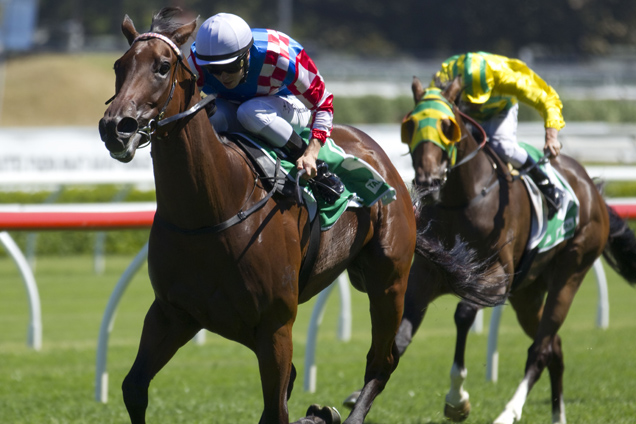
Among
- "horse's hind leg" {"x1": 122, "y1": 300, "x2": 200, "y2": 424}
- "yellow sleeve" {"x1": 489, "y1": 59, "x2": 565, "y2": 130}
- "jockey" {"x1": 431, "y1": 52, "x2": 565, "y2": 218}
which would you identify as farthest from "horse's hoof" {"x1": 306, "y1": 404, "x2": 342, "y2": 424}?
"yellow sleeve" {"x1": 489, "y1": 59, "x2": 565, "y2": 130}

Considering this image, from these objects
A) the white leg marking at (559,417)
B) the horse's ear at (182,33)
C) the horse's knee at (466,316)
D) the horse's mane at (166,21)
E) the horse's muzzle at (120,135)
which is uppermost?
the horse's mane at (166,21)

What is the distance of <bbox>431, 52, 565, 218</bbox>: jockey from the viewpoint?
495 centimetres

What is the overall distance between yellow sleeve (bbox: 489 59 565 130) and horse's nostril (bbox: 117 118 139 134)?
9.05 feet

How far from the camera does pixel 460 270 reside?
14.4 ft

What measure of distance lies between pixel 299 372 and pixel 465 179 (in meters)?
2.39

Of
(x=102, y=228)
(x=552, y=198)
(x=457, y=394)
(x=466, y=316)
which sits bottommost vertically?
(x=457, y=394)

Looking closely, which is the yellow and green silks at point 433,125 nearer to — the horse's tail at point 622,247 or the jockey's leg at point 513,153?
the jockey's leg at point 513,153

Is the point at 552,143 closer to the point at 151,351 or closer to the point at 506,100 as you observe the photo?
the point at 506,100

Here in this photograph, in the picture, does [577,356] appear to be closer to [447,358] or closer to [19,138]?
[447,358]

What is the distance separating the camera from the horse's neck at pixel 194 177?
9.91ft

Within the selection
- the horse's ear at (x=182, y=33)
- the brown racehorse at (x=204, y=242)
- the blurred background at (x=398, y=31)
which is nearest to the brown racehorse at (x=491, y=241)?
the brown racehorse at (x=204, y=242)

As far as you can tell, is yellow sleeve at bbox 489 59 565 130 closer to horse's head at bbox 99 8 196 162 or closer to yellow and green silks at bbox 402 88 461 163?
yellow and green silks at bbox 402 88 461 163

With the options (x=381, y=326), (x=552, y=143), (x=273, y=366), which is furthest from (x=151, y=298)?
(x=273, y=366)

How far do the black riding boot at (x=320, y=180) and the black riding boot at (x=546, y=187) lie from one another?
1.93 m
